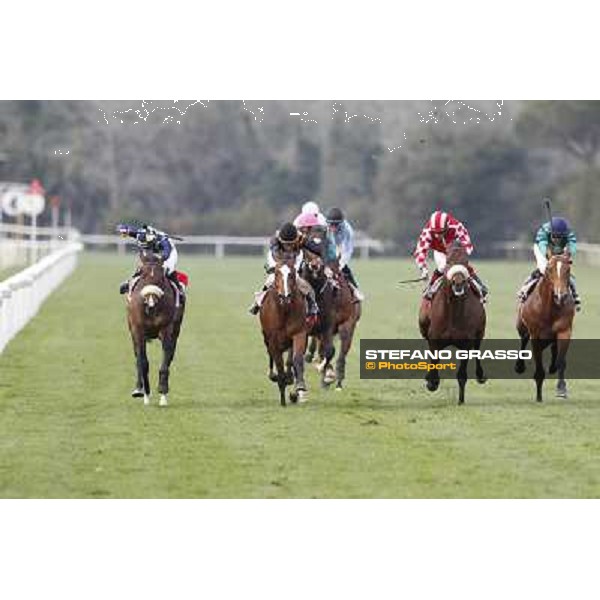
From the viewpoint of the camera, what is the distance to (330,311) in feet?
69.4

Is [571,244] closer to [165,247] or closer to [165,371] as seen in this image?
[165,247]

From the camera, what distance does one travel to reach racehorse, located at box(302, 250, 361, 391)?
68.1 ft

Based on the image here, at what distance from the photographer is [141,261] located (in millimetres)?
19609

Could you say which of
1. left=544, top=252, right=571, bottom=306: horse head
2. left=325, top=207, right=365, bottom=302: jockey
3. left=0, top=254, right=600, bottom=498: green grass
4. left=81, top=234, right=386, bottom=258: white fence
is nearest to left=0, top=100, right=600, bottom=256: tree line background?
left=81, top=234, right=386, bottom=258: white fence

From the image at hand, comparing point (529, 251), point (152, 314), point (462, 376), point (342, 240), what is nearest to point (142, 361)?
point (152, 314)

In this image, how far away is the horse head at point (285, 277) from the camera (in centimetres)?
1919

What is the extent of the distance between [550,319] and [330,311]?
8.11 ft

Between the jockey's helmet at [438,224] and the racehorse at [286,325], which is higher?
the jockey's helmet at [438,224]

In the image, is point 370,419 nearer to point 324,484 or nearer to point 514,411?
point 514,411

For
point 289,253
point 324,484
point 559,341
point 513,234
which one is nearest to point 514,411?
point 559,341

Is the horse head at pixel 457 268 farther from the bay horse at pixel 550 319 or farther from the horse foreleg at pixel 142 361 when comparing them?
the horse foreleg at pixel 142 361

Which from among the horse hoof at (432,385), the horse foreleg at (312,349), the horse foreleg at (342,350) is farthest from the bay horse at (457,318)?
the horse foreleg at (312,349)

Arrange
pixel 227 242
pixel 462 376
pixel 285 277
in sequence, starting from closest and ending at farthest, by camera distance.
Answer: pixel 285 277, pixel 462 376, pixel 227 242

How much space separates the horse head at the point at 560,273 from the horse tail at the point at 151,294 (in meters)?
3.89
